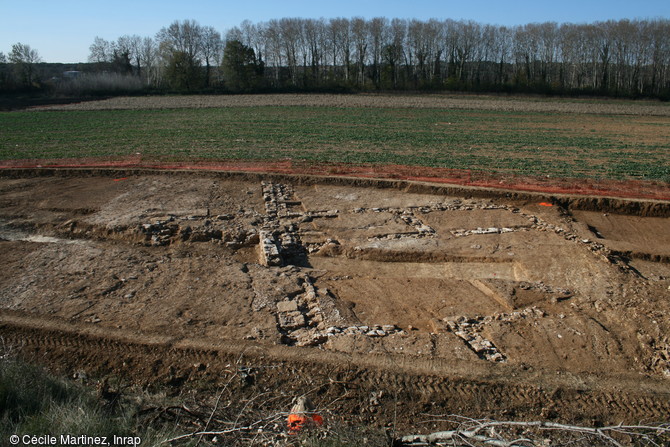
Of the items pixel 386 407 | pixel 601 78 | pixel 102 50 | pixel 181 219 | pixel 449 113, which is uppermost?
pixel 102 50

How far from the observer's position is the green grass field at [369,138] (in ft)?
57.1

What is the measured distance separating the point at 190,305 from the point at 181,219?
400 cm

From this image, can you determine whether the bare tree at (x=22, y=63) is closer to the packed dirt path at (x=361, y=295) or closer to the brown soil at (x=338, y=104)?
Answer: the brown soil at (x=338, y=104)

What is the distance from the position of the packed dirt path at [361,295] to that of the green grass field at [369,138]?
485cm

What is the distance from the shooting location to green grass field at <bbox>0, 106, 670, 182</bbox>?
17406 millimetres

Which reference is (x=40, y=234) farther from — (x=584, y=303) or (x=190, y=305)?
(x=584, y=303)

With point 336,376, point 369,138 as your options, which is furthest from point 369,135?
point 336,376

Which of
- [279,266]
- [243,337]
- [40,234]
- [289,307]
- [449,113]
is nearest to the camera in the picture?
[243,337]

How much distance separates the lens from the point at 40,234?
414 inches

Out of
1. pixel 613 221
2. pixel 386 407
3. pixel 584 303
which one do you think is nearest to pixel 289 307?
pixel 386 407

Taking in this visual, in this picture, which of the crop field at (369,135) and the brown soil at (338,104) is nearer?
the crop field at (369,135)

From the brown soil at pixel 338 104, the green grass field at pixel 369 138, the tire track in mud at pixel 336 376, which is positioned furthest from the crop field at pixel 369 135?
the tire track in mud at pixel 336 376

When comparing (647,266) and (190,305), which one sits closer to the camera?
(190,305)

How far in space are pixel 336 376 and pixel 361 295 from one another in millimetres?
2472
